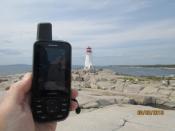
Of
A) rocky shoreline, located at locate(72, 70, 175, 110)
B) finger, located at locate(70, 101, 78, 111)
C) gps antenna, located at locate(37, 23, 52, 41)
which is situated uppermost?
gps antenna, located at locate(37, 23, 52, 41)

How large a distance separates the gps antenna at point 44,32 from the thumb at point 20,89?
0.91ft

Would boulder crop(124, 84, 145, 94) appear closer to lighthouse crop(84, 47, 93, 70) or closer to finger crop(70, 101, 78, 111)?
lighthouse crop(84, 47, 93, 70)

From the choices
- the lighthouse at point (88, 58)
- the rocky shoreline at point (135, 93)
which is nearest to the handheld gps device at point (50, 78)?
the rocky shoreline at point (135, 93)

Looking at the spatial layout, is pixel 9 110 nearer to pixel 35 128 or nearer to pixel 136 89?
pixel 35 128

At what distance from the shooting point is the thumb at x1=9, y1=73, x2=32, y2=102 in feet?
7.02

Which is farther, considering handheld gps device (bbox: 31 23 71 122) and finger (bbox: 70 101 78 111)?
finger (bbox: 70 101 78 111)

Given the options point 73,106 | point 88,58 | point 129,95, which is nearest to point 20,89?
point 73,106

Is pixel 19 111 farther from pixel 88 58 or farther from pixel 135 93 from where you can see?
pixel 88 58

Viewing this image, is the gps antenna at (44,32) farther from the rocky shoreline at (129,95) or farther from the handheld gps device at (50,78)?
the rocky shoreline at (129,95)

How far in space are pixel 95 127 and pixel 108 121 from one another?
0.69 meters

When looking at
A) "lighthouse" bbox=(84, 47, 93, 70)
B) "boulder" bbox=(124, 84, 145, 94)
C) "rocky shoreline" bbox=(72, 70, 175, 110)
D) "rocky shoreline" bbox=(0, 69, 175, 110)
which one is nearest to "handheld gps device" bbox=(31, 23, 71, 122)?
"rocky shoreline" bbox=(0, 69, 175, 110)

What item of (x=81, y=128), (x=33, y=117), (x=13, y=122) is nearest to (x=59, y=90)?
(x=33, y=117)

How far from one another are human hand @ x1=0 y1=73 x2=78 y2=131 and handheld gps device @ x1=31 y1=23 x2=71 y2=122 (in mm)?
43

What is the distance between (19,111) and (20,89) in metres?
0.13
